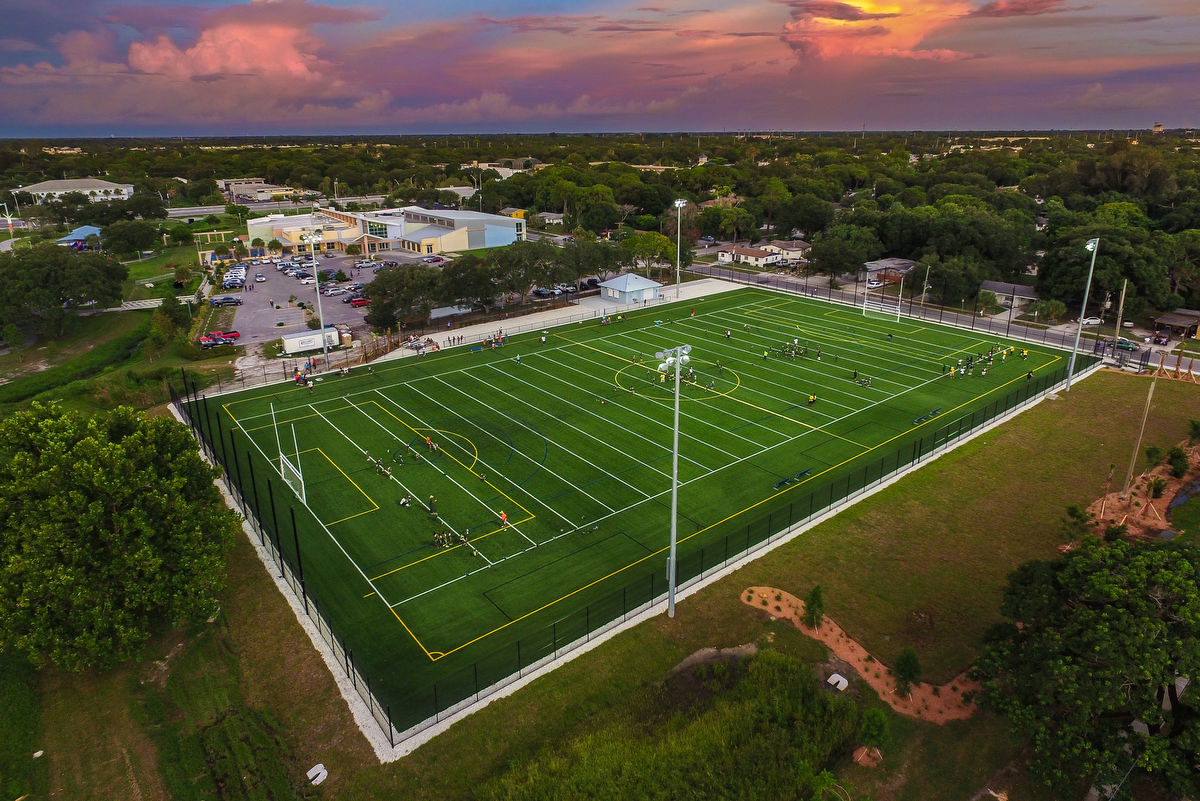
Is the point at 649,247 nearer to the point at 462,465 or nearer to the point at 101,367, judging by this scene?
the point at 462,465

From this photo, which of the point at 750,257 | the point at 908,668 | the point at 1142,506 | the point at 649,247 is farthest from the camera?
the point at 750,257

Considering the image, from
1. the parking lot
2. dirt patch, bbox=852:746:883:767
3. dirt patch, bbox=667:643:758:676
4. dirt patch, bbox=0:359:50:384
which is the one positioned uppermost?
the parking lot

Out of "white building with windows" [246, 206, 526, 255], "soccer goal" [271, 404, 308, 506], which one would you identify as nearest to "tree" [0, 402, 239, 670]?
"soccer goal" [271, 404, 308, 506]

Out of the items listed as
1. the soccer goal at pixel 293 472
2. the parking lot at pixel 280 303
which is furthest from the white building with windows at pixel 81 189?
the soccer goal at pixel 293 472

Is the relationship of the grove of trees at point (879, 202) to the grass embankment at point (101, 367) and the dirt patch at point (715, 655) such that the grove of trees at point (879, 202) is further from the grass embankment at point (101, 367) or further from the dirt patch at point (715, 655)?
the grass embankment at point (101, 367)

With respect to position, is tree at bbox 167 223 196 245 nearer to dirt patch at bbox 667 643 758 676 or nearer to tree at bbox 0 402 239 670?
tree at bbox 0 402 239 670

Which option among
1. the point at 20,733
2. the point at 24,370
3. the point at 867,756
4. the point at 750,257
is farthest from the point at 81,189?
the point at 867,756

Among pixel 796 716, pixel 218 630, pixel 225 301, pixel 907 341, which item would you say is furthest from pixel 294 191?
pixel 796 716
